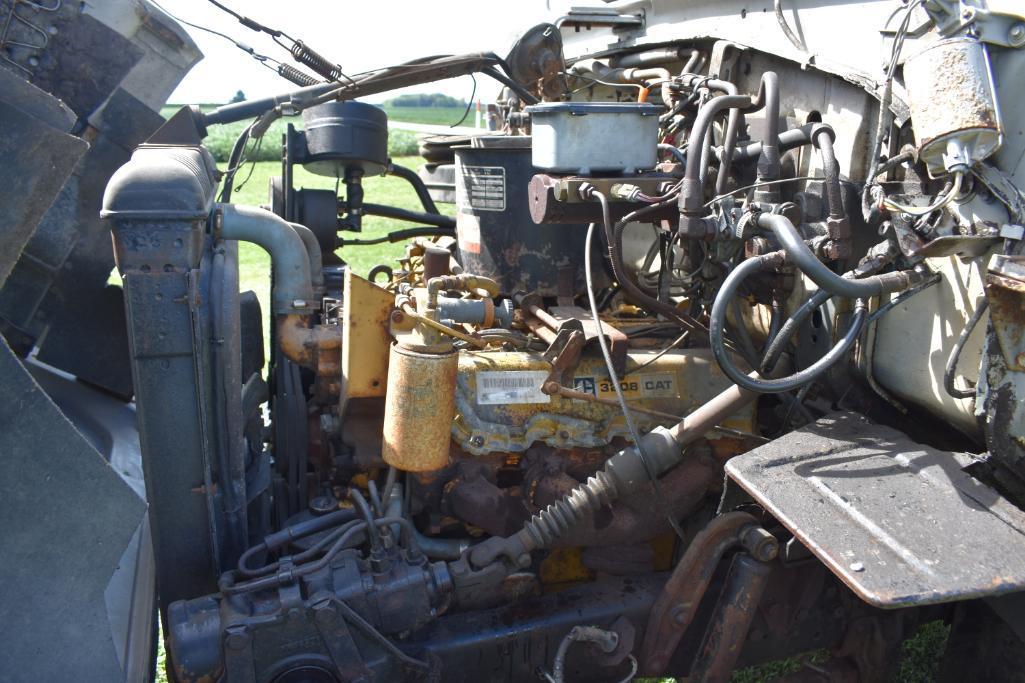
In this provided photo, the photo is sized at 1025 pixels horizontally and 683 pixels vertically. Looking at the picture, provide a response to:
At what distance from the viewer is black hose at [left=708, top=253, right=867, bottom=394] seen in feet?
6.23

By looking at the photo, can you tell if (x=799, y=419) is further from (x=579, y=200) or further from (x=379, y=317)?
(x=379, y=317)

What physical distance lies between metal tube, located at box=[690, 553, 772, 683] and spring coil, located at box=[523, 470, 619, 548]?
0.36m

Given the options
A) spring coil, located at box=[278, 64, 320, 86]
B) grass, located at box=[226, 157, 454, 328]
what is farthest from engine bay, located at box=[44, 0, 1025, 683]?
grass, located at box=[226, 157, 454, 328]

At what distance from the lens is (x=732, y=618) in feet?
6.83

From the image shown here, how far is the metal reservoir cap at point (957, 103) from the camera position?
168 cm

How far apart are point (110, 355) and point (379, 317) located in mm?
1234

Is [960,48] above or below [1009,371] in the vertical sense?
above

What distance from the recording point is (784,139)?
2285mm

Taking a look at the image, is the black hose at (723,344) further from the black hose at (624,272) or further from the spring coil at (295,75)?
the spring coil at (295,75)

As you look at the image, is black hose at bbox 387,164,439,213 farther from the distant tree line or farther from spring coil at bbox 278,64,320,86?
the distant tree line

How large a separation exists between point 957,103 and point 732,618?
50.8 inches

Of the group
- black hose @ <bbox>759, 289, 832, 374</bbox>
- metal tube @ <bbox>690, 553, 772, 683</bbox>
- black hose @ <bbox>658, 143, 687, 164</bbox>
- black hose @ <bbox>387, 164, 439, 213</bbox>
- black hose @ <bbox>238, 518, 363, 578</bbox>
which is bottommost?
metal tube @ <bbox>690, 553, 772, 683</bbox>

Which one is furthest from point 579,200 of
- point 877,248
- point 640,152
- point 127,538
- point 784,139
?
point 127,538

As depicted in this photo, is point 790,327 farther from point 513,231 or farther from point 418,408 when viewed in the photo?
point 513,231
